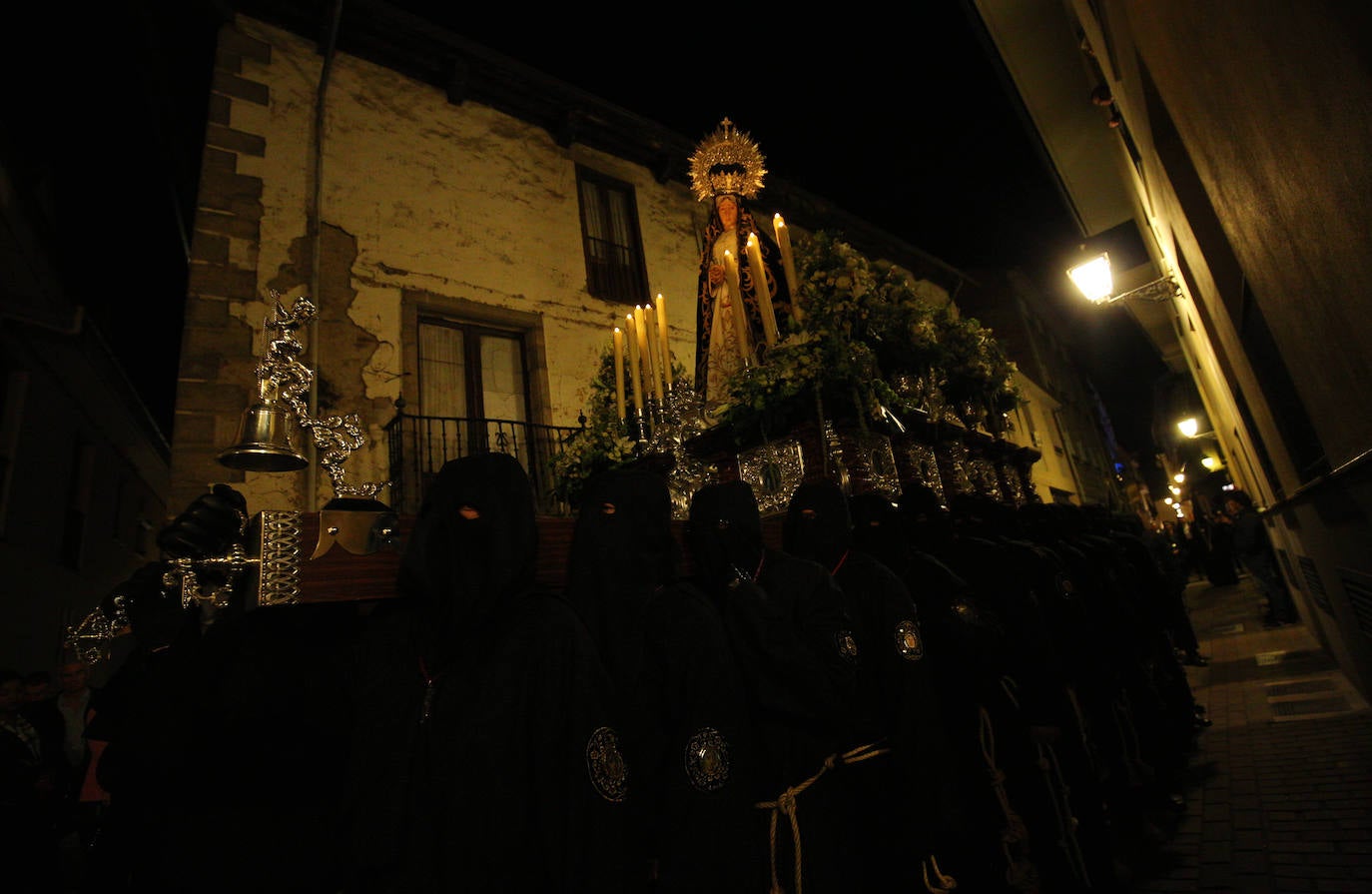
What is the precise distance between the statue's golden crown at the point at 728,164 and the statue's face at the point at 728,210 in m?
0.06

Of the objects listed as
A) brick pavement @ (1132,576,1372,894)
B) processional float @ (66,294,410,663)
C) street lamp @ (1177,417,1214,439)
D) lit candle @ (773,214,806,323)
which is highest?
street lamp @ (1177,417,1214,439)

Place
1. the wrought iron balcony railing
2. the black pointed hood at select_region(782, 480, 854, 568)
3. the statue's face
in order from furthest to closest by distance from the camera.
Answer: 1. the wrought iron balcony railing
2. the statue's face
3. the black pointed hood at select_region(782, 480, 854, 568)

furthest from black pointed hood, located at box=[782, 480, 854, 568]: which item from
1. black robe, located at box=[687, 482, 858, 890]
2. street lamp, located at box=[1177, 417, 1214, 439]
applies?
street lamp, located at box=[1177, 417, 1214, 439]

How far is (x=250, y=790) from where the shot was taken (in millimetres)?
1554

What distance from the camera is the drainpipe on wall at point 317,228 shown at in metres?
6.14

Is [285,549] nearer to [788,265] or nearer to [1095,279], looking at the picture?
[788,265]

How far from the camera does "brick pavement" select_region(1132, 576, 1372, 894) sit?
3.11 metres

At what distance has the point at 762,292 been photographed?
3932 millimetres

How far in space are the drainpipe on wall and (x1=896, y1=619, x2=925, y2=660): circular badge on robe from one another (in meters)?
5.74

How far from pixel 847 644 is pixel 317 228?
7.63 m

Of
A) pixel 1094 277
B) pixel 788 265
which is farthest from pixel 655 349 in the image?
pixel 1094 277

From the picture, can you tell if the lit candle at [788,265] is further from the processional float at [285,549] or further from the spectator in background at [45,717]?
the spectator in background at [45,717]

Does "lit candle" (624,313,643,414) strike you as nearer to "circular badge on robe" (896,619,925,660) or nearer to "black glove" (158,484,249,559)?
"circular badge on robe" (896,619,925,660)

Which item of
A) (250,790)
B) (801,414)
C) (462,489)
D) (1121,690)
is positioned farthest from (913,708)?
(1121,690)
